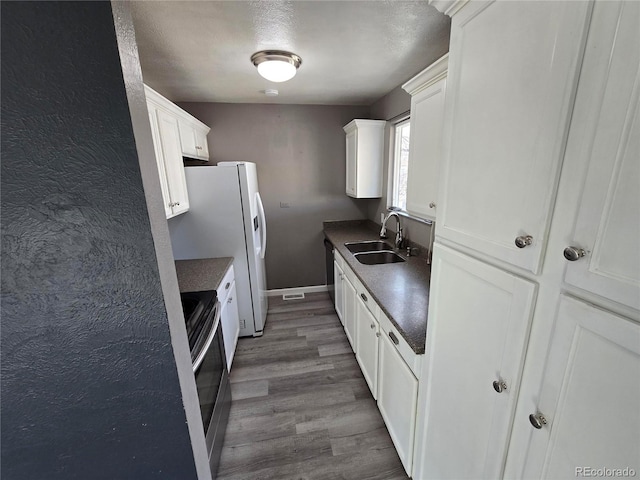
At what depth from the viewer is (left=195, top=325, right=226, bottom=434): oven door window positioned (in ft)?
4.29

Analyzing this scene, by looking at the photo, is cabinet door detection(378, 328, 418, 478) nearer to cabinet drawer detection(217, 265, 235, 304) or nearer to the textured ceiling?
cabinet drawer detection(217, 265, 235, 304)

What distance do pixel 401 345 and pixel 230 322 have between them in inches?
60.1

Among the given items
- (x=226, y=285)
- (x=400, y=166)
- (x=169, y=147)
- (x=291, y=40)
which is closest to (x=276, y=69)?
(x=291, y=40)

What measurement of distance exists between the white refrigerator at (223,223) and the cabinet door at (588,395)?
2248mm

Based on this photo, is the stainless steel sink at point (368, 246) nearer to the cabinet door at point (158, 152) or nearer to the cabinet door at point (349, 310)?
the cabinet door at point (349, 310)

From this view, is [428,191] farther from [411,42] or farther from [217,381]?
[217,381]

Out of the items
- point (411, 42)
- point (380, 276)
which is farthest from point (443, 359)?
point (411, 42)

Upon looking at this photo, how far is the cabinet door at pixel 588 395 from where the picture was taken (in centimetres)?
49

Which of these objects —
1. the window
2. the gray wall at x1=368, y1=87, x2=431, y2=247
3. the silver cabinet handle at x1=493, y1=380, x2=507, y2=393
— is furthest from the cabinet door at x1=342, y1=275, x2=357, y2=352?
the silver cabinet handle at x1=493, y1=380, x2=507, y2=393

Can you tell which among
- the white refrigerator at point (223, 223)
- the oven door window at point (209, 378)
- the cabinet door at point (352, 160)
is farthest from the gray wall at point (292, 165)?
the oven door window at point (209, 378)

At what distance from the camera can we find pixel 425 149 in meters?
1.59

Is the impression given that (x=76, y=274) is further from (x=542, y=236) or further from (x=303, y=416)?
(x=303, y=416)

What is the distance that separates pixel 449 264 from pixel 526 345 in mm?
340

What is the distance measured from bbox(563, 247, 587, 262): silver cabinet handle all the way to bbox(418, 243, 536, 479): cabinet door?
13cm
